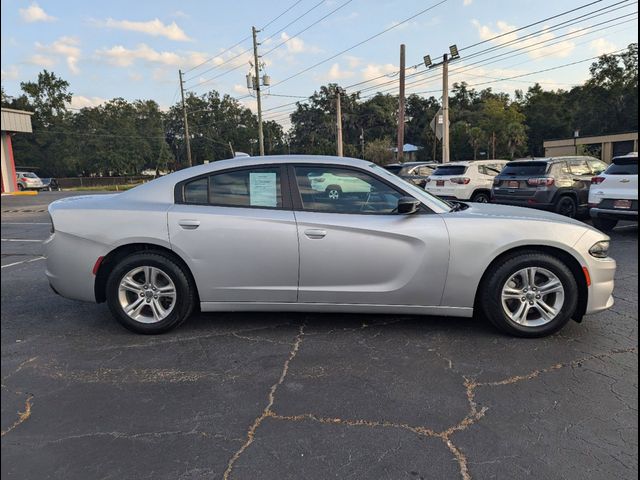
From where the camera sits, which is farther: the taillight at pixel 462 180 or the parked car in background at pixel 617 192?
the taillight at pixel 462 180

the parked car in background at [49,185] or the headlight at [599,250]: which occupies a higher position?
the parked car in background at [49,185]

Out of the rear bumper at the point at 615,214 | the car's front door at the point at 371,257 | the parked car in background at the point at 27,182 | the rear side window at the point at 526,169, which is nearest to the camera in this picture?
the car's front door at the point at 371,257

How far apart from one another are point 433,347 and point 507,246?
1.01 meters

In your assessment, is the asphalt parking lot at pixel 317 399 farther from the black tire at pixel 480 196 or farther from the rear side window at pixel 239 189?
the black tire at pixel 480 196

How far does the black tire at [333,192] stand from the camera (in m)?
4.07

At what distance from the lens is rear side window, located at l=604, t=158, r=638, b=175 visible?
8.48 meters

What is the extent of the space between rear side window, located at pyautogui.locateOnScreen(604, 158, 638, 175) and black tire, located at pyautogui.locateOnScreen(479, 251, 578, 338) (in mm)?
5853

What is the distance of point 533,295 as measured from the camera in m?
3.90

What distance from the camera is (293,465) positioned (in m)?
2.41

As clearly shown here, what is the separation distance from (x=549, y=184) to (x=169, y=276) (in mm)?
9287

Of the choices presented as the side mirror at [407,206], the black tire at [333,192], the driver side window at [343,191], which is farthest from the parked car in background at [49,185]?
the side mirror at [407,206]

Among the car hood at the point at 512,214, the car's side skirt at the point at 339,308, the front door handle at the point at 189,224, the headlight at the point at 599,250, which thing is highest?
the front door handle at the point at 189,224

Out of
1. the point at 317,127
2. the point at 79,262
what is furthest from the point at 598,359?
the point at 317,127

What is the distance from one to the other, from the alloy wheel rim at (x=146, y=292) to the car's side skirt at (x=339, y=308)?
32 centimetres
